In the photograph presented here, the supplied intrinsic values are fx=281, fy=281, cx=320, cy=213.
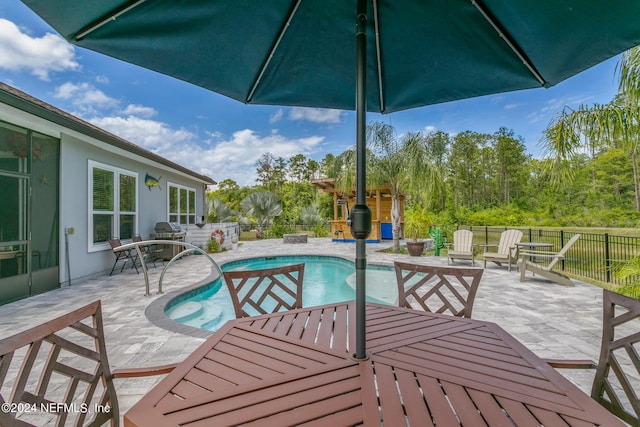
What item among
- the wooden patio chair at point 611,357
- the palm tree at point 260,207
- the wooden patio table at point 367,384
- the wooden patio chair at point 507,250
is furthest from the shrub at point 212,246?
the wooden patio chair at point 611,357

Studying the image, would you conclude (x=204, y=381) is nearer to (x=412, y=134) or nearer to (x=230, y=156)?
(x=412, y=134)

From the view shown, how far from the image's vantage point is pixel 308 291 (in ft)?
22.5

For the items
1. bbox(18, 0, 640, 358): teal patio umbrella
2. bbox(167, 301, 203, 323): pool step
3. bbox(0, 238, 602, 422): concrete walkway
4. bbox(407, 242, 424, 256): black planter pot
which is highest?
bbox(18, 0, 640, 358): teal patio umbrella

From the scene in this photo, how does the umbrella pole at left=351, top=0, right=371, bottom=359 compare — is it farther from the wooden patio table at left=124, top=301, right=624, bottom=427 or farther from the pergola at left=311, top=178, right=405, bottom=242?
the pergola at left=311, top=178, right=405, bottom=242

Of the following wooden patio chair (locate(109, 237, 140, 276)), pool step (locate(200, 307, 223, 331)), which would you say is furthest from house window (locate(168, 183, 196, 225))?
pool step (locate(200, 307, 223, 331))

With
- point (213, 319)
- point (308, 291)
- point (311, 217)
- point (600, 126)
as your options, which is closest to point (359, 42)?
point (600, 126)

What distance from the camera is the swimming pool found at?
473 centimetres

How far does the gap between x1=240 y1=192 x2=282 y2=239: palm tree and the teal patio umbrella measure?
48.3 feet

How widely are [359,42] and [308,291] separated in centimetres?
618

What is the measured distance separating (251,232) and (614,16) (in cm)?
1974

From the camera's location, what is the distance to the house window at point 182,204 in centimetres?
1014

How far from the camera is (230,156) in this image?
3073 centimetres

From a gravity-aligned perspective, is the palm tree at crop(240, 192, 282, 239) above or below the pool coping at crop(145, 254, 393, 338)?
above

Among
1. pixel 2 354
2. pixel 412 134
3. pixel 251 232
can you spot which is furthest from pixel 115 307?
pixel 251 232
